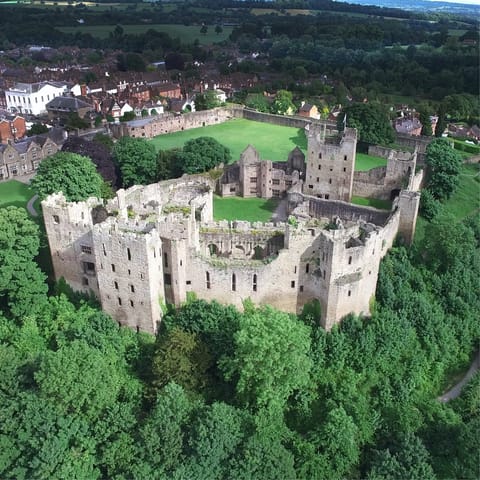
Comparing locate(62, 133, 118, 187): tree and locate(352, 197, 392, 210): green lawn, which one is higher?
locate(62, 133, 118, 187): tree

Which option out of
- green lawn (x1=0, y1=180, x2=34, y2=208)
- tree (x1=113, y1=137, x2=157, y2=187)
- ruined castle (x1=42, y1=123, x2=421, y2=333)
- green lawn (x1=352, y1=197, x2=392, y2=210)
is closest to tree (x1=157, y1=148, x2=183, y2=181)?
tree (x1=113, y1=137, x2=157, y2=187)

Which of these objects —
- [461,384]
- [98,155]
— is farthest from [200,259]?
[98,155]

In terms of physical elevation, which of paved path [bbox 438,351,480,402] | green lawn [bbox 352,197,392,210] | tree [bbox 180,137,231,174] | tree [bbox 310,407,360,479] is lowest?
paved path [bbox 438,351,480,402]

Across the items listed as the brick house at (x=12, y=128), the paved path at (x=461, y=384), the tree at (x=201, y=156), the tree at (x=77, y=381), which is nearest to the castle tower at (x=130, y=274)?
the tree at (x=77, y=381)

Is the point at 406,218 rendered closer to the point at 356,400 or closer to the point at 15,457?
the point at 356,400

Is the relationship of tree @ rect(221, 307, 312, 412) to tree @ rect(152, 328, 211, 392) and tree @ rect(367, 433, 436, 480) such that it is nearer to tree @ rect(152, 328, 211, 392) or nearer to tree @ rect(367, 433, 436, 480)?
tree @ rect(152, 328, 211, 392)

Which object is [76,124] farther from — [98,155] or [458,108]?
[458,108]

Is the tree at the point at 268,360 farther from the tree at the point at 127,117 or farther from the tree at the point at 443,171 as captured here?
the tree at the point at 127,117
